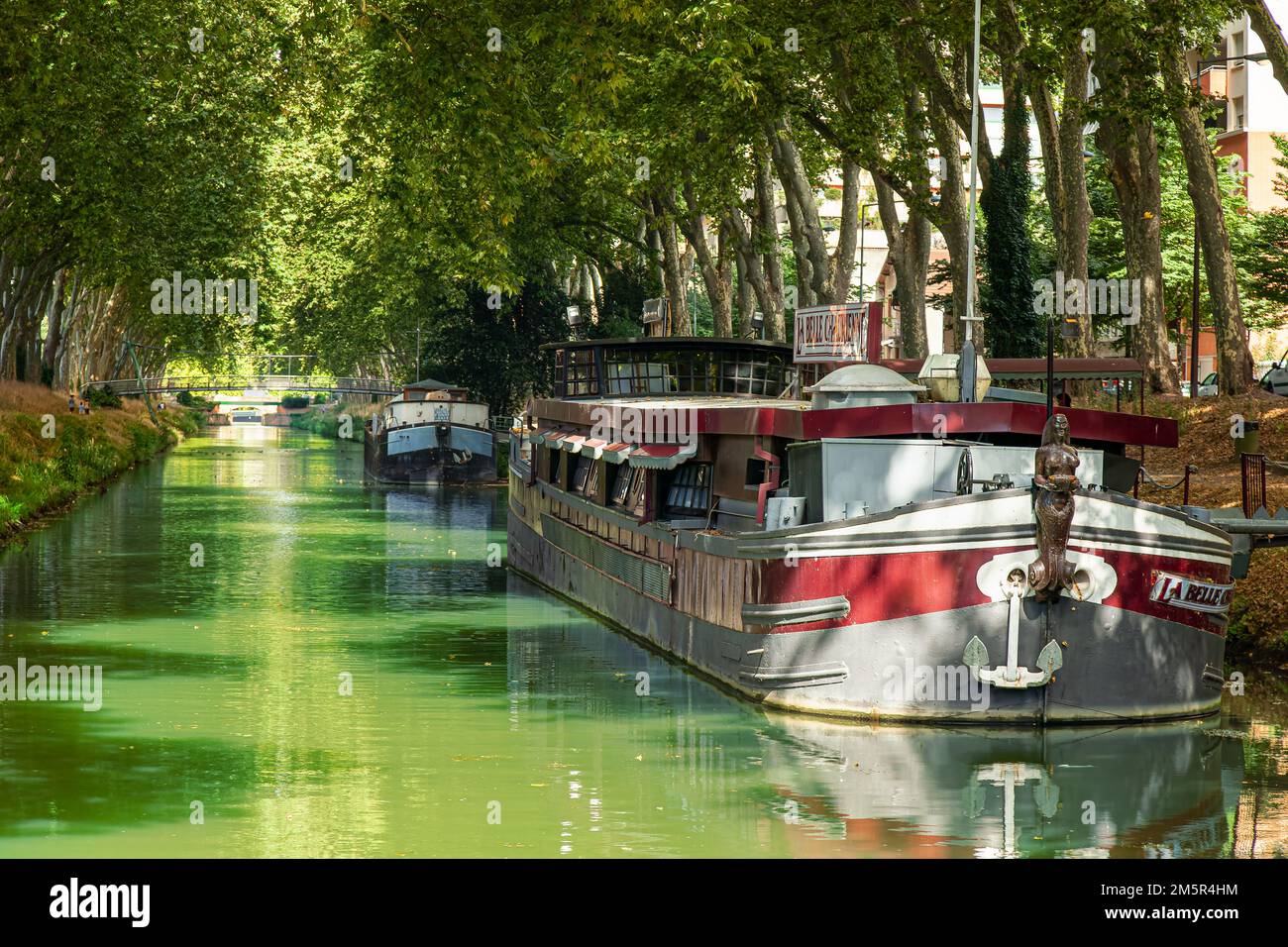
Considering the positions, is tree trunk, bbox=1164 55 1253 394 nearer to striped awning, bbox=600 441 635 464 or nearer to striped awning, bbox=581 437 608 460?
striped awning, bbox=581 437 608 460

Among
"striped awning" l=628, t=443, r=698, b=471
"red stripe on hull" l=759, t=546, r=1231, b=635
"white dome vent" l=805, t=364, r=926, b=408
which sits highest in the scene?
"white dome vent" l=805, t=364, r=926, b=408

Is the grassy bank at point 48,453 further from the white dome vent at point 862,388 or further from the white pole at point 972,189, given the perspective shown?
the white dome vent at point 862,388

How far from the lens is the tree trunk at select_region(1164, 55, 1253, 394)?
3275 cm

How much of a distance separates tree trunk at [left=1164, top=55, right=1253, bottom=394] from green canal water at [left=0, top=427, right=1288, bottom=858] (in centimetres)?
1449

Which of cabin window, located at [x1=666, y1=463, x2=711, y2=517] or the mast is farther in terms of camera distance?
cabin window, located at [x1=666, y1=463, x2=711, y2=517]

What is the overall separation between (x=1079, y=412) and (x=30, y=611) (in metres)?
16.1

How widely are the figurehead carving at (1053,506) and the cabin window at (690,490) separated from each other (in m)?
7.25

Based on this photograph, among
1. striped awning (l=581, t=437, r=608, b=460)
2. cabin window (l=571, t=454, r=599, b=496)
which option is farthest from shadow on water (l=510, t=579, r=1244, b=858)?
cabin window (l=571, t=454, r=599, b=496)

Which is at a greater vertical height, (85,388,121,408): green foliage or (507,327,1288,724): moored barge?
(85,388,121,408): green foliage

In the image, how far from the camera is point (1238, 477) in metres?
27.2

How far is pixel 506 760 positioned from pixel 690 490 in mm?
8198

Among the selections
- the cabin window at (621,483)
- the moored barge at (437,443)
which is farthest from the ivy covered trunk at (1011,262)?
the moored barge at (437,443)
